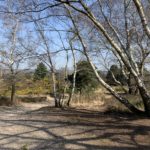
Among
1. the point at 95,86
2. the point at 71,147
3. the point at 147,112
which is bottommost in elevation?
the point at 71,147

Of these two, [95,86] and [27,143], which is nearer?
[27,143]

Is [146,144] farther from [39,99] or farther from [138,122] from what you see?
[39,99]

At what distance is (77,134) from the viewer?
11562 millimetres

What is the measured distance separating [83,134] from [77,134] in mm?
189

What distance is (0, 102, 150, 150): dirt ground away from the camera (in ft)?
32.9

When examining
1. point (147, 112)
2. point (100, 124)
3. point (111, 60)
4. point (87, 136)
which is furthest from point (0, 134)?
point (111, 60)

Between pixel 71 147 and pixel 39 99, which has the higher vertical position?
pixel 39 99

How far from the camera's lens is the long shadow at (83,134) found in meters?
10.1

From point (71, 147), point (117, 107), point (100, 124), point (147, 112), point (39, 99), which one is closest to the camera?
point (71, 147)

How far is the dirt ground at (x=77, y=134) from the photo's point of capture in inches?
395

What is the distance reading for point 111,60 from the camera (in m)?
27.1

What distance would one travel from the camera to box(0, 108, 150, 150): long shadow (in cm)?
1006

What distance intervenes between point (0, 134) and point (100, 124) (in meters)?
3.62

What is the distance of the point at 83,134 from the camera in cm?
1152
